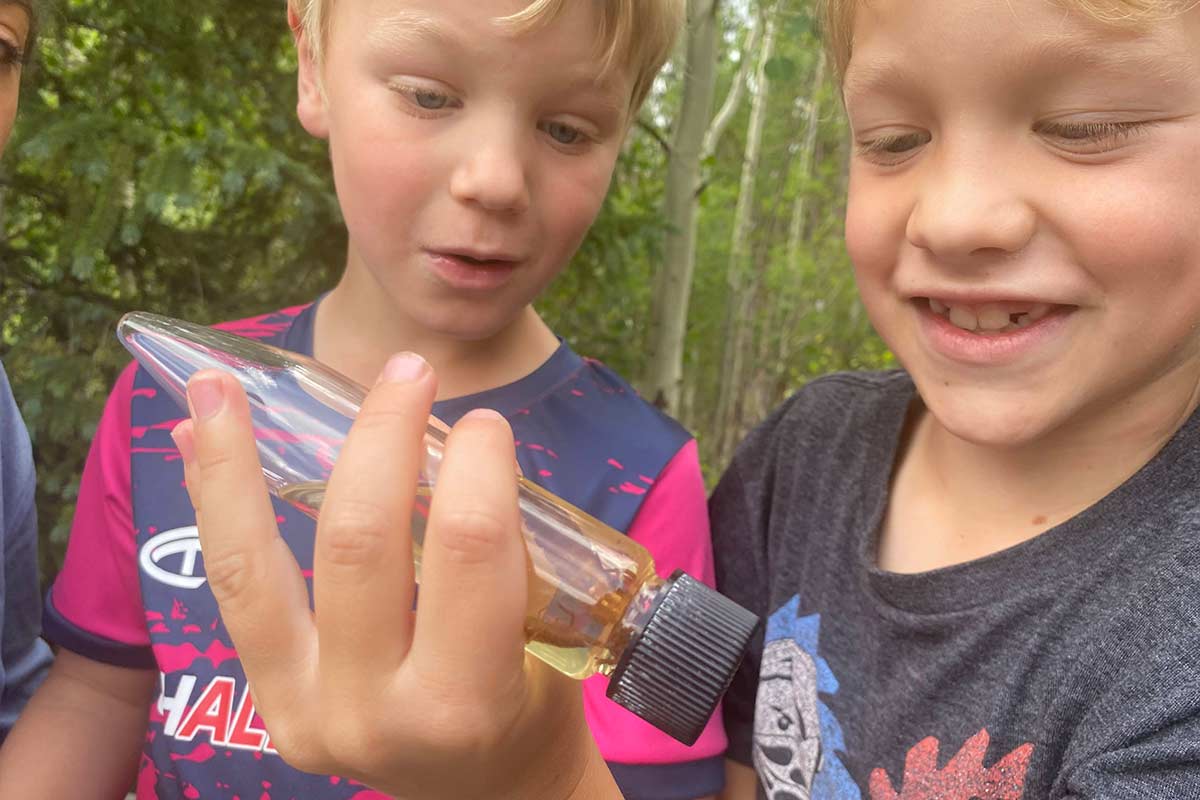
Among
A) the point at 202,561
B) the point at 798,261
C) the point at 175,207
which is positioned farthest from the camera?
the point at 798,261

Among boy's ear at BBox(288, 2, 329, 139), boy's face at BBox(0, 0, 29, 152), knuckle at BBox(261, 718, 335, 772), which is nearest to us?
knuckle at BBox(261, 718, 335, 772)

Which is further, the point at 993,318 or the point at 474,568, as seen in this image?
the point at 993,318

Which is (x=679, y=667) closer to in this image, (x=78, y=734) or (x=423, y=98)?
(x=423, y=98)

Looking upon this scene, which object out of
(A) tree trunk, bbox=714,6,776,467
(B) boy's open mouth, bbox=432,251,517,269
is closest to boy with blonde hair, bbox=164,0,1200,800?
(B) boy's open mouth, bbox=432,251,517,269

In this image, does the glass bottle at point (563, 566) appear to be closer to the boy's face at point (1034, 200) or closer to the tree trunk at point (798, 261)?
the boy's face at point (1034, 200)

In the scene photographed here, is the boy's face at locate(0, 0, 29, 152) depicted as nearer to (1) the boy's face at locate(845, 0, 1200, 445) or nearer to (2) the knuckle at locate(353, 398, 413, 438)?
(2) the knuckle at locate(353, 398, 413, 438)

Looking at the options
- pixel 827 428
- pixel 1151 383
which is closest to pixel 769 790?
pixel 827 428

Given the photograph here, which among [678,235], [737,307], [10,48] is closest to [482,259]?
[10,48]
